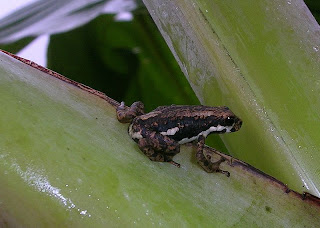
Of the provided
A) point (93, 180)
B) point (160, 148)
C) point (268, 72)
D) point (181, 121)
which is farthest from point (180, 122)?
point (93, 180)

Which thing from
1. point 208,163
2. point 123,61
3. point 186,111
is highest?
point 208,163

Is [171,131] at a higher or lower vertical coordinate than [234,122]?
lower

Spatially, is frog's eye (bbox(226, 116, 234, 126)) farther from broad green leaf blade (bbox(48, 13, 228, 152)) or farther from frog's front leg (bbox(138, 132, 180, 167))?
broad green leaf blade (bbox(48, 13, 228, 152))

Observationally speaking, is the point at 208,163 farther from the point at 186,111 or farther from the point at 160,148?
the point at 186,111

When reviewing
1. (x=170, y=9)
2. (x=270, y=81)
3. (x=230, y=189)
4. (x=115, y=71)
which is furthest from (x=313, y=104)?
(x=115, y=71)

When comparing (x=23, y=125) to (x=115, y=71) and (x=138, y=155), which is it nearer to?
(x=138, y=155)

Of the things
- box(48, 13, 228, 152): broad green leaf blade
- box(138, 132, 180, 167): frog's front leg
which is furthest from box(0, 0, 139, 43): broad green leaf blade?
box(138, 132, 180, 167): frog's front leg

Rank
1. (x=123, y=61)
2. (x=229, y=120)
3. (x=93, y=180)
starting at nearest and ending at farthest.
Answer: (x=93, y=180) → (x=229, y=120) → (x=123, y=61)

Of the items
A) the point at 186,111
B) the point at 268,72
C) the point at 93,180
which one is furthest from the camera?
the point at 186,111
